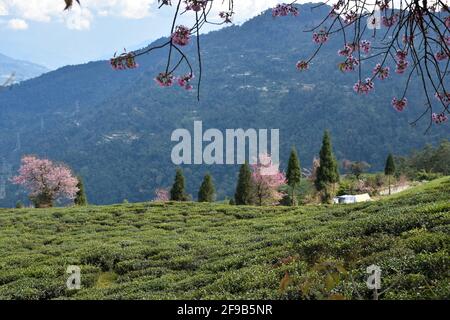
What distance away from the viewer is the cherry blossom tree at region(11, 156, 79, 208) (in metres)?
46.7

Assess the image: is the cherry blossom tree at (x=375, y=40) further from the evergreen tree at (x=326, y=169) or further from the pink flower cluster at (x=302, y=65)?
the evergreen tree at (x=326, y=169)

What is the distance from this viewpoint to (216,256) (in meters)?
14.0

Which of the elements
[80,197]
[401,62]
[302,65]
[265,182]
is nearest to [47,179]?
[80,197]

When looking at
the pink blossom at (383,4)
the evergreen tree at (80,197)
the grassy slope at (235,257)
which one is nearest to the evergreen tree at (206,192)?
the evergreen tree at (80,197)

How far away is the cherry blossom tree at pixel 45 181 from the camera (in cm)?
4665

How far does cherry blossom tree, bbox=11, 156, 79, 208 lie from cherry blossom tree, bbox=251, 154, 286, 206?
59.4 ft

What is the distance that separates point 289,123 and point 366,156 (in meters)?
44.3

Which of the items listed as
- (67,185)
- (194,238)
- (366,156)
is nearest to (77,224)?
(194,238)

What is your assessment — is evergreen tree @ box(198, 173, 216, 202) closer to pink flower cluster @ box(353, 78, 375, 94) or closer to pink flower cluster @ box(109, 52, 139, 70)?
pink flower cluster @ box(353, 78, 375, 94)

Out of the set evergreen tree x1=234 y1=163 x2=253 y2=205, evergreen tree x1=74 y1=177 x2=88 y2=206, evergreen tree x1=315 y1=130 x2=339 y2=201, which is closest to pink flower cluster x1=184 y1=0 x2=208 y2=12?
evergreen tree x1=234 y1=163 x2=253 y2=205

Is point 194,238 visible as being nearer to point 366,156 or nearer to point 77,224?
point 77,224

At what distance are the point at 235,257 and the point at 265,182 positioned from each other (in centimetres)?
3591

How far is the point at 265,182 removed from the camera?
48.2m

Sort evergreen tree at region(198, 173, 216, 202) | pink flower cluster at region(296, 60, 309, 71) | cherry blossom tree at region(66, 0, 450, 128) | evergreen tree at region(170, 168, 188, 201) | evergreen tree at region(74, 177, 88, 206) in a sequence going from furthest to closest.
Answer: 1. evergreen tree at region(74, 177, 88, 206)
2. evergreen tree at region(198, 173, 216, 202)
3. evergreen tree at region(170, 168, 188, 201)
4. pink flower cluster at region(296, 60, 309, 71)
5. cherry blossom tree at region(66, 0, 450, 128)
